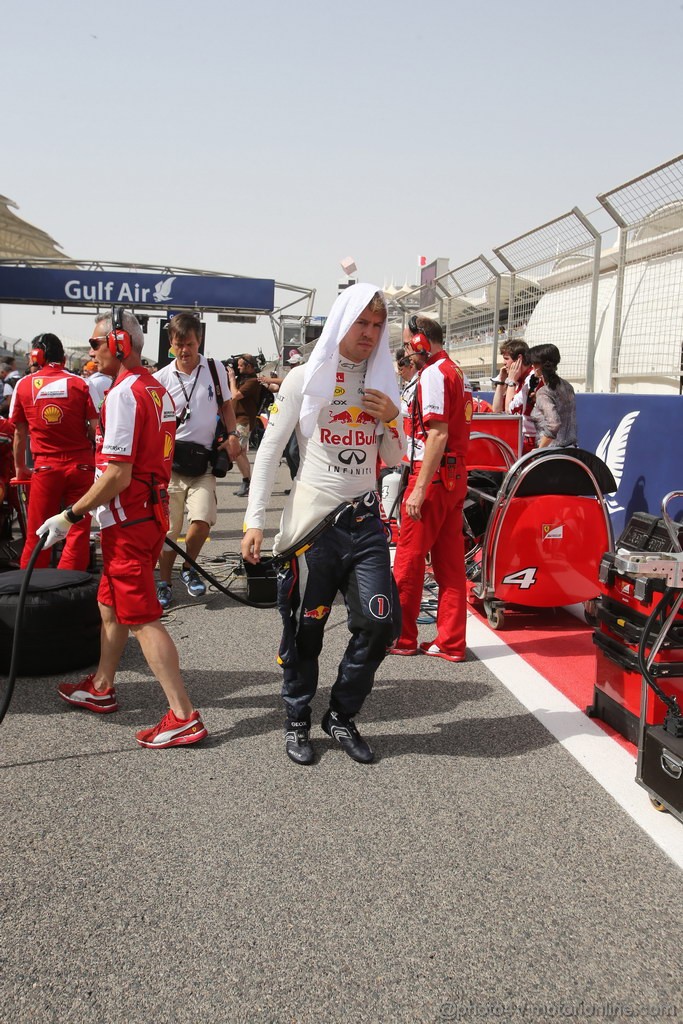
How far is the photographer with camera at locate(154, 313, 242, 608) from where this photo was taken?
630 centimetres

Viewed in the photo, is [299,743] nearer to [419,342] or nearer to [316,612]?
[316,612]

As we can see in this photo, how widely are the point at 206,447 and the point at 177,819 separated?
12.4 feet

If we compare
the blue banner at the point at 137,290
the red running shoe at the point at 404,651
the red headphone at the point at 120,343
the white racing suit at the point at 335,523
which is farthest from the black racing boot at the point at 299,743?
the blue banner at the point at 137,290

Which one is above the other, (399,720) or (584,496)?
(584,496)

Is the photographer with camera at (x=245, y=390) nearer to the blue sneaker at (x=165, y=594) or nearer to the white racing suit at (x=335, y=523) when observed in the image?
the blue sneaker at (x=165, y=594)

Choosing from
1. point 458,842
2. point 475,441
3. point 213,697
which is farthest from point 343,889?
point 475,441

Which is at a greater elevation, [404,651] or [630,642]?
[630,642]

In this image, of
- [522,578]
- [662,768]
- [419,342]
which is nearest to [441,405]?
[419,342]

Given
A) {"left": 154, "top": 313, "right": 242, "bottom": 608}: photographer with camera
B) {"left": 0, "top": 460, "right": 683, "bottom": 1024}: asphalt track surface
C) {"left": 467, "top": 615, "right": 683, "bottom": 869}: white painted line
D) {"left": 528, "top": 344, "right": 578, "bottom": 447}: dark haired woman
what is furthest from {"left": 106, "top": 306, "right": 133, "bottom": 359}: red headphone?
{"left": 528, "top": 344, "right": 578, "bottom": 447}: dark haired woman

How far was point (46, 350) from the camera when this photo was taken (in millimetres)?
6141

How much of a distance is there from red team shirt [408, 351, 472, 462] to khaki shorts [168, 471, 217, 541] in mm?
2000

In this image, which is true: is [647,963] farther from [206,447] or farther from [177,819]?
[206,447]

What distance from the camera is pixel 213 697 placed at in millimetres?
4328

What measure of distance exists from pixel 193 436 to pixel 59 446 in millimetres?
999
